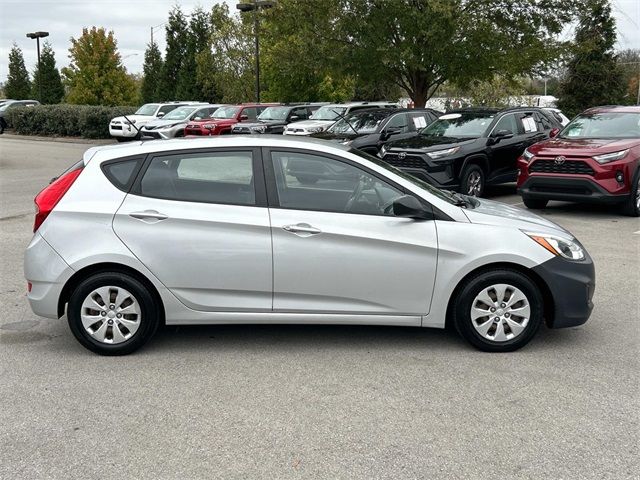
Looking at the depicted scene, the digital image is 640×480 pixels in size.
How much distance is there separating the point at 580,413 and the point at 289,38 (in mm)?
19891

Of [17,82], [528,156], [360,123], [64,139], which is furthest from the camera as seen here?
[17,82]

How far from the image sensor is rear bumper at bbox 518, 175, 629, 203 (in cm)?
1044

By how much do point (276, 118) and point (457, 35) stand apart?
6553mm

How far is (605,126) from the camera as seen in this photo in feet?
38.0

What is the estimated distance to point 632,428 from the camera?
12.5ft

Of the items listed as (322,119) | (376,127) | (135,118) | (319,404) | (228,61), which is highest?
(228,61)

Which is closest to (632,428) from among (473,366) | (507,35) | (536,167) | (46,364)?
(473,366)

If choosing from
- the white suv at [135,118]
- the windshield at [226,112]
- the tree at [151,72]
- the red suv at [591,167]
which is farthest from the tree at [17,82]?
the red suv at [591,167]

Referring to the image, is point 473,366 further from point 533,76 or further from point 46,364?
point 533,76

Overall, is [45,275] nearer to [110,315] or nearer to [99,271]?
[99,271]

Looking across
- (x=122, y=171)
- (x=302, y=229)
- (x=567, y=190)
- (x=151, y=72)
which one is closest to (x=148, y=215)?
(x=122, y=171)

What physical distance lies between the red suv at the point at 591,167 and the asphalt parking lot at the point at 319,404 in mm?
4969

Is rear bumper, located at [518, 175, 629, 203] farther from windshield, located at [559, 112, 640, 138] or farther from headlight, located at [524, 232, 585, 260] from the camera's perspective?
headlight, located at [524, 232, 585, 260]

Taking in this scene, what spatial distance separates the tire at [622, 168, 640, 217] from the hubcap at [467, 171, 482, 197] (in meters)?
2.52
